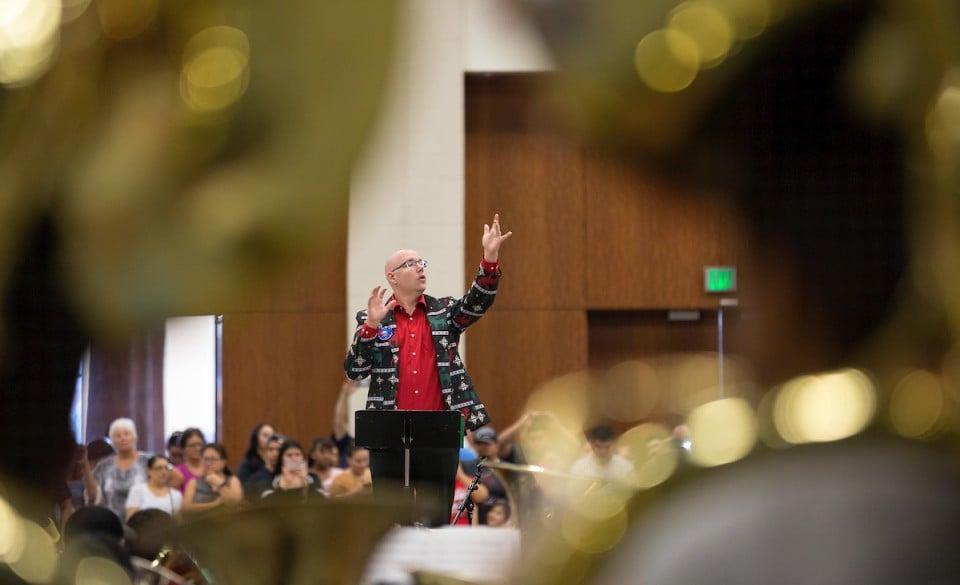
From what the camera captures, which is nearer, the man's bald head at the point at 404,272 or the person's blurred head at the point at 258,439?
the man's bald head at the point at 404,272

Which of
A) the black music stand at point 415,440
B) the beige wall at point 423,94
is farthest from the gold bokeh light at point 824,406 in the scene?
the black music stand at point 415,440

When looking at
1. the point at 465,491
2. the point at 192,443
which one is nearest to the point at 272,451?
the point at 192,443

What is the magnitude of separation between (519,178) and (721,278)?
15 cm

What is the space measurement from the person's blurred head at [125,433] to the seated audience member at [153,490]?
0.05 metres

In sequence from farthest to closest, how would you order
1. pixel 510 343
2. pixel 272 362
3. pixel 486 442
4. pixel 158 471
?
pixel 486 442, pixel 510 343, pixel 158 471, pixel 272 362

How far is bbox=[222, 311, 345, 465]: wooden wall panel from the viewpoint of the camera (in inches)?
12.6

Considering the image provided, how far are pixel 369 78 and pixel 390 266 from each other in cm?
14

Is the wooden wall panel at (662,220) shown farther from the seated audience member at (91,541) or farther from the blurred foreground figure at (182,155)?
the seated audience member at (91,541)

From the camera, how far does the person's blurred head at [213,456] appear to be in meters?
0.40

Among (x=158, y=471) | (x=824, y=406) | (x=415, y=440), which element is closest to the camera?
(x=824, y=406)

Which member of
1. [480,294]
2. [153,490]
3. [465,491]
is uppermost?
[480,294]

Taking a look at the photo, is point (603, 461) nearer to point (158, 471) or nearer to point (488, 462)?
point (158, 471)

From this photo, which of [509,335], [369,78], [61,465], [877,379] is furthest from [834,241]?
[509,335]

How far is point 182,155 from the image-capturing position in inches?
12.2
